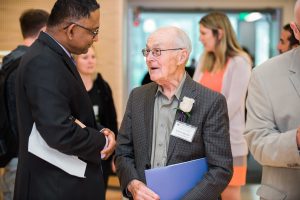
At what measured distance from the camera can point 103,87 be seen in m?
4.21

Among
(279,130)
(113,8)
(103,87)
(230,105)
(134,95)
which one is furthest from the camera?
(113,8)

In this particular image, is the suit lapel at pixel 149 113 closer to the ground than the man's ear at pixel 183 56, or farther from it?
closer to the ground

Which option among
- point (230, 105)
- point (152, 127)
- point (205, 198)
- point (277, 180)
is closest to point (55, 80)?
point (152, 127)

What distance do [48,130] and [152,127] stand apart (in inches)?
23.9

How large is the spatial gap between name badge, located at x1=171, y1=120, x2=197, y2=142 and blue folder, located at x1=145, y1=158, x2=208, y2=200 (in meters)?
0.12

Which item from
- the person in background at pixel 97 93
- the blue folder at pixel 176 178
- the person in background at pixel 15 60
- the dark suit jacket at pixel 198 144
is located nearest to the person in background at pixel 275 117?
the dark suit jacket at pixel 198 144

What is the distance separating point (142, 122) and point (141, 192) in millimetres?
353

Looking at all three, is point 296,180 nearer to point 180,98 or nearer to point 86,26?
point 180,98

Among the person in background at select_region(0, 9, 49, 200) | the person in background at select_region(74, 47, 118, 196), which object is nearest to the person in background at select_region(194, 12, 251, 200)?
the person in background at select_region(74, 47, 118, 196)

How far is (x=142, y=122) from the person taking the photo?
93.7 inches

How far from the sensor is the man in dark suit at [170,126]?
7.48 feet

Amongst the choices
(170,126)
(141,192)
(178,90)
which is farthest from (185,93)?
(141,192)

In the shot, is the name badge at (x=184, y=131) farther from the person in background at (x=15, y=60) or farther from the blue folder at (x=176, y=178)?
the person in background at (x=15, y=60)

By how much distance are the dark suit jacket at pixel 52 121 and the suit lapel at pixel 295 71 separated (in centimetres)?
89
